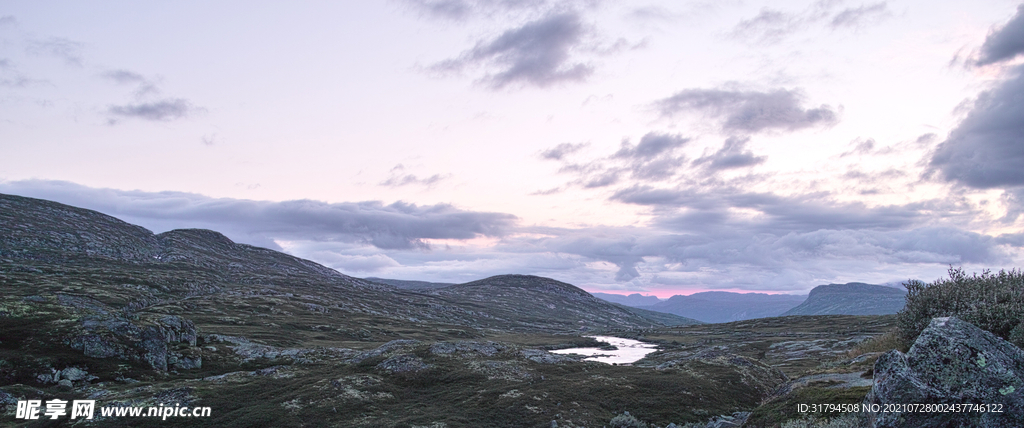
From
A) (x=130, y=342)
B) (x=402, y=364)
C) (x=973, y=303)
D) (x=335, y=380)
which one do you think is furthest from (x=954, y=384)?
(x=130, y=342)

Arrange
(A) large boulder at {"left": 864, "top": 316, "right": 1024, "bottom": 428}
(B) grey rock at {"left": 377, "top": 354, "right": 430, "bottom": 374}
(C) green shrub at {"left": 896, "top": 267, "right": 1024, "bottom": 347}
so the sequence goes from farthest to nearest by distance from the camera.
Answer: (B) grey rock at {"left": 377, "top": 354, "right": 430, "bottom": 374}
(C) green shrub at {"left": 896, "top": 267, "right": 1024, "bottom": 347}
(A) large boulder at {"left": 864, "top": 316, "right": 1024, "bottom": 428}

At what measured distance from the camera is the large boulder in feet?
50.2

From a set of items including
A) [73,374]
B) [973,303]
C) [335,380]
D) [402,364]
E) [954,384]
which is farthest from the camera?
[402,364]

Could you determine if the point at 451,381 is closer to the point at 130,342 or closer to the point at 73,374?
the point at 73,374

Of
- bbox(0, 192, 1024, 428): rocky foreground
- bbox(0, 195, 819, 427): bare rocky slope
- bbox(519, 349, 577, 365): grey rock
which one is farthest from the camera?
bbox(519, 349, 577, 365): grey rock

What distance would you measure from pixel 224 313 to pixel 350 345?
6356cm

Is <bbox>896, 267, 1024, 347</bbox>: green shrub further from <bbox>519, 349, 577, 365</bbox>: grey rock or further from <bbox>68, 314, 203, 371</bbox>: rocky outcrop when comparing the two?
<bbox>68, 314, 203, 371</bbox>: rocky outcrop

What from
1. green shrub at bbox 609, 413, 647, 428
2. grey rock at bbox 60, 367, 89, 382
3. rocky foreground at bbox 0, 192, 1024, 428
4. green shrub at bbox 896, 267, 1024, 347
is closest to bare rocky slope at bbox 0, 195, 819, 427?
grey rock at bbox 60, 367, 89, 382

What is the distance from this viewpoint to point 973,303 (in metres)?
28.3

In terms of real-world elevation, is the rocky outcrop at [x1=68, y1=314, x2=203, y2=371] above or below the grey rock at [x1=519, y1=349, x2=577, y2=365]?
above

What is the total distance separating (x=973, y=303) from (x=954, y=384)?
730 inches

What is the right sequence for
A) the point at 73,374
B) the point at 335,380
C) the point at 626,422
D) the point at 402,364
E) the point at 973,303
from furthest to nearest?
the point at 402,364 < the point at 73,374 < the point at 335,380 < the point at 626,422 < the point at 973,303

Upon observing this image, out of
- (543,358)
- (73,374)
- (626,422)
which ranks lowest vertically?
(73,374)

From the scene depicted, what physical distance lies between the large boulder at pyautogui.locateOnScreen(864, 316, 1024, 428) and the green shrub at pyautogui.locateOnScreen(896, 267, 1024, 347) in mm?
12967
